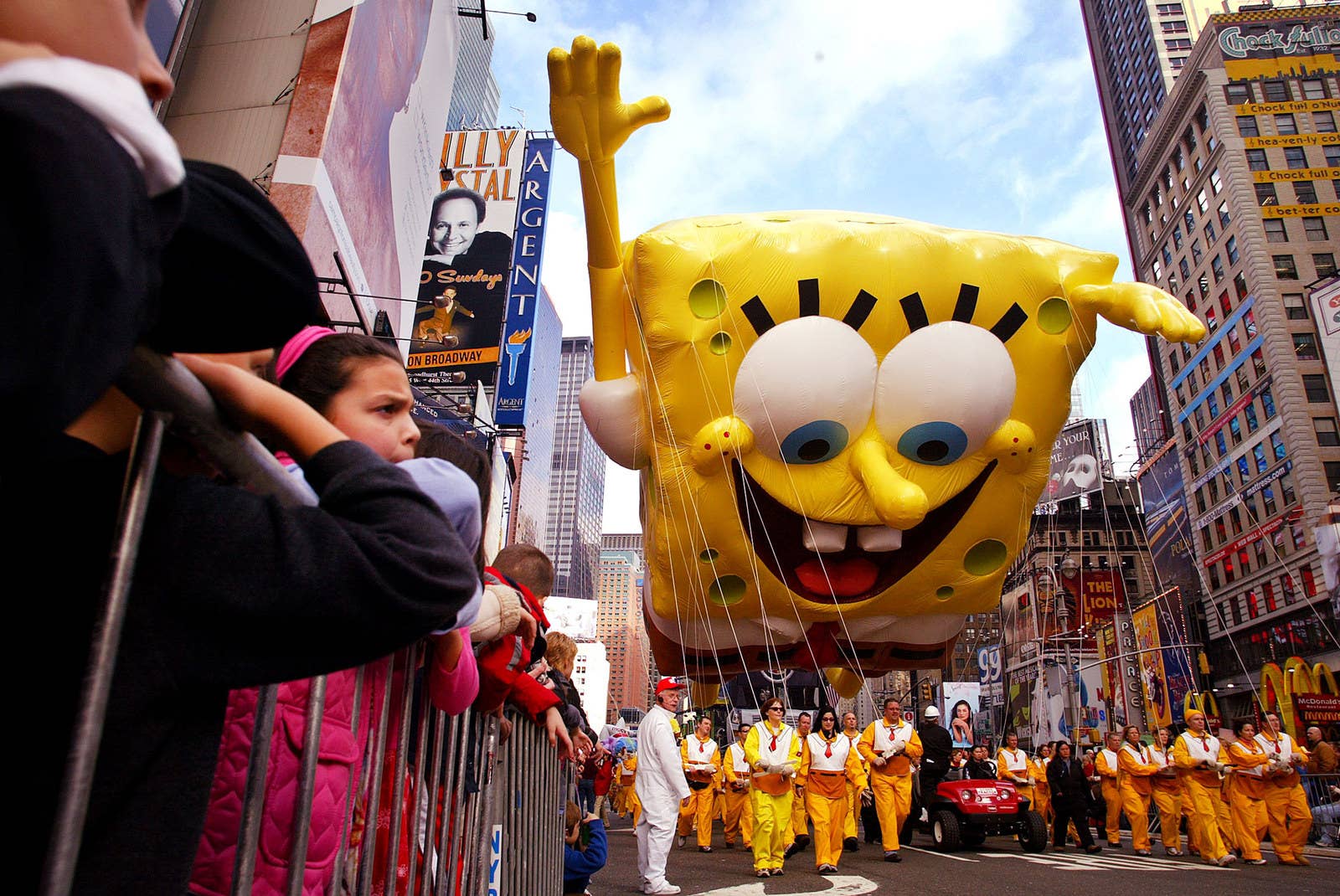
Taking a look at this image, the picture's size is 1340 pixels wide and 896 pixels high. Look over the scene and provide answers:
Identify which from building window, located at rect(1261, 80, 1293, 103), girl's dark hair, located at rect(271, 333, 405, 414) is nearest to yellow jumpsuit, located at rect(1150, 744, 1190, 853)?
girl's dark hair, located at rect(271, 333, 405, 414)

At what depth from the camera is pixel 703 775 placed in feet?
44.8

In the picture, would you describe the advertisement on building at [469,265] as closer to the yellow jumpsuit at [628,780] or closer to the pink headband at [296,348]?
the yellow jumpsuit at [628,780]

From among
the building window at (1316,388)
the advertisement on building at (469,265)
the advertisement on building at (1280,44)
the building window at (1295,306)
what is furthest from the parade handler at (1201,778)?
the advertisement on building at (1280,44)

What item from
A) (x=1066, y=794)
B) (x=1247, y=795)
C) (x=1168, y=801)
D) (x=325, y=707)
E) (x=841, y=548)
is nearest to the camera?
(x=325, y=707)

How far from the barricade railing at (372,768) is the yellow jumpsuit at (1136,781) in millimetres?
11581

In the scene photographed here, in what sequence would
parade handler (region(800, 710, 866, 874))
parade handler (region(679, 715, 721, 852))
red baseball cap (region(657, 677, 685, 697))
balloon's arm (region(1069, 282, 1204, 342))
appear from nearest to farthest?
balloon's arm (region(1069, 282, 1204, 342)) < red baseball cap (region(657, 677, 685, 697)) < parade handler (region(800, 710, 866, 874)) < parade handler (region(679, 715, 721, 852))

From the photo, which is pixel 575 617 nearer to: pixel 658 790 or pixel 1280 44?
pixel 658 790

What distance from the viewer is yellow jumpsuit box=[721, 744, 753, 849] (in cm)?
1269

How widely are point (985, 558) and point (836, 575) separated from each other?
4.05 ft

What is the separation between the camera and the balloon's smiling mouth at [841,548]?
6.82 m

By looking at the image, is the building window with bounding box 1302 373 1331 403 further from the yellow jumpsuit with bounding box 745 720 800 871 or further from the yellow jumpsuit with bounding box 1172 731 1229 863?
the yellow jumpsuit with bounding box 745 720 800 871

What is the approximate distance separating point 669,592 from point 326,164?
251 inches

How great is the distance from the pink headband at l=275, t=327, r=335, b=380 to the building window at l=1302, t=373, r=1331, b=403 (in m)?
49.7

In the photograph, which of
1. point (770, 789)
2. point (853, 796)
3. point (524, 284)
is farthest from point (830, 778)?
point (524, 284)
